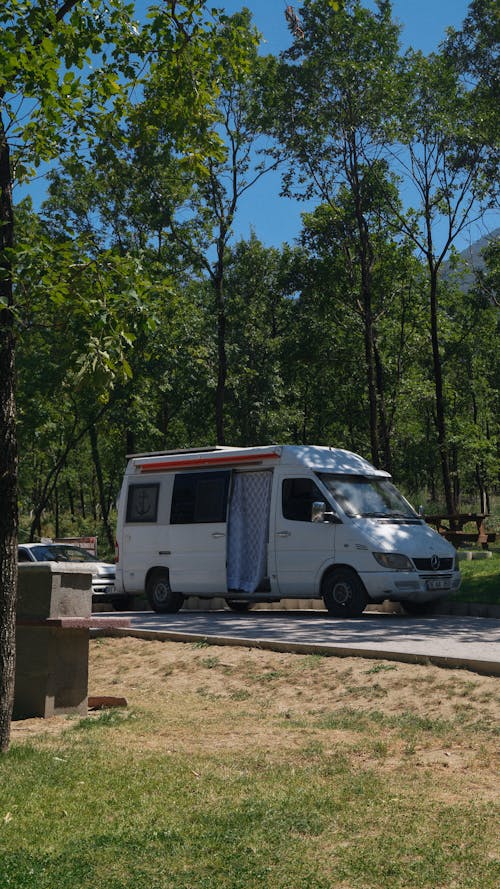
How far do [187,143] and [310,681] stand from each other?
17.7ft

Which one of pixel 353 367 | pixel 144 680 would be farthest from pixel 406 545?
pixel 353 367

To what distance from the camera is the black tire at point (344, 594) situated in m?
16.8

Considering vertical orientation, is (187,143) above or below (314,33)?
below

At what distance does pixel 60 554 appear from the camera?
2302cm

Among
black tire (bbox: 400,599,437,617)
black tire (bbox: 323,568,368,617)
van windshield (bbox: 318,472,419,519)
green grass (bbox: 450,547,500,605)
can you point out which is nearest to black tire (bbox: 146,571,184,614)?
black tire (bbox: 323,568,368,617)

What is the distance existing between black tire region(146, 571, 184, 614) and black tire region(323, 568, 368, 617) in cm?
387

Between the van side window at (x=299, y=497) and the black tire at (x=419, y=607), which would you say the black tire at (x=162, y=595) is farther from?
the black tire at (x=419, y=607)

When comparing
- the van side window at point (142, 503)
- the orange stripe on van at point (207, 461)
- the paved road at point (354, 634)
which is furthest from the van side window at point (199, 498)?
the paved road at point (354, 634)

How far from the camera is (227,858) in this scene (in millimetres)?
5008

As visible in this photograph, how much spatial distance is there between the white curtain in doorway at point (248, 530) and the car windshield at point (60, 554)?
4.89 meters

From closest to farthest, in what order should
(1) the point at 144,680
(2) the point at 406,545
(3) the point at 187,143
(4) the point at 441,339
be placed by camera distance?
(3) the point at 187,143, (1) the point at 144,680, (2) the point at 406,545, (4) the point at 441,339

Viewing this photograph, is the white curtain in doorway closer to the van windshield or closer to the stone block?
the van windshield

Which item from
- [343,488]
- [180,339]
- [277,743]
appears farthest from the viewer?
[180,339]

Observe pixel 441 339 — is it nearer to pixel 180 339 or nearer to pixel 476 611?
pixel 180 339
